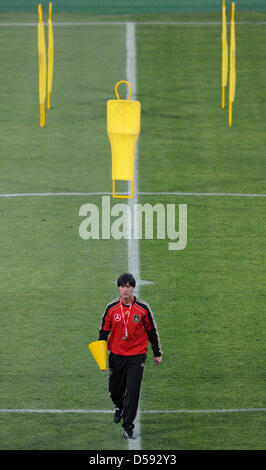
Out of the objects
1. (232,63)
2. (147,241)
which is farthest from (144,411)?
(232,63)

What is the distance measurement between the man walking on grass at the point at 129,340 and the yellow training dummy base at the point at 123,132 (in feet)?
19.4

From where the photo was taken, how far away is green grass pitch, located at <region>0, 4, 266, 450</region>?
44.5 feet

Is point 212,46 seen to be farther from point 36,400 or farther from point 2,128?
point 36,400

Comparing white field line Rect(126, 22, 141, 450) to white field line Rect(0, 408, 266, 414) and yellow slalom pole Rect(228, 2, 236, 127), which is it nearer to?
white field line Rect(0, 408, 266, 414)

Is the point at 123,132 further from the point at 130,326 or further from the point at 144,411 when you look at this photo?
the point at 130,326

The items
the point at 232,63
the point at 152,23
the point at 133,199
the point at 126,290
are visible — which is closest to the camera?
the point at 126,290

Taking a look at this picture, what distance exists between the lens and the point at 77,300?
17.0 m

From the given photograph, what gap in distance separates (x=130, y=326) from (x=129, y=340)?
0.17 m

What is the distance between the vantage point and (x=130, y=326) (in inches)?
487

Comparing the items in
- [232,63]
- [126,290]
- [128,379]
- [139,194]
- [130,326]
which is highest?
[232,63]

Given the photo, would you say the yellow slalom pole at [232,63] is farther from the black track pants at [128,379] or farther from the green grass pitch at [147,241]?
the black track pants at [128,379]

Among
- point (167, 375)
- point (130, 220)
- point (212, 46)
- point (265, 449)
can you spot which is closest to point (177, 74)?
point (212, 46)

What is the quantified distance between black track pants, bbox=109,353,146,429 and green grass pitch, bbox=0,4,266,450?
0.38m
